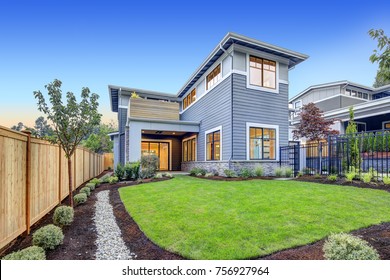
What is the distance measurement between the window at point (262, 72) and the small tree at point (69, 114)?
8006mm

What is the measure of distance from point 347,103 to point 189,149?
14630mm

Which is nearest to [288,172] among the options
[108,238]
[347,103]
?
[108,238]

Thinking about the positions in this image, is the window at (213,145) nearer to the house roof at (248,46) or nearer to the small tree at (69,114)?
the house roof at (248,46)

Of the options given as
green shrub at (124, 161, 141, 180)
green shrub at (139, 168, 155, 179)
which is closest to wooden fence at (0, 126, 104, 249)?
green shrub at (124, 161, 141, 180)

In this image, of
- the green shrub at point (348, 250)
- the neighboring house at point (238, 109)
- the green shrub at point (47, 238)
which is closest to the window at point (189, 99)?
the neighboring house at point (238, 109)

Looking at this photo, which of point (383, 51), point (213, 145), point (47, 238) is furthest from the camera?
point (213, 145)

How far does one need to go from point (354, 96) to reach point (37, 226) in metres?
24.1

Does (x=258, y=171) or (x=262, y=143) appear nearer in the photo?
(x=258, y=171)

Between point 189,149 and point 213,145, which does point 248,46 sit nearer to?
point 213,145

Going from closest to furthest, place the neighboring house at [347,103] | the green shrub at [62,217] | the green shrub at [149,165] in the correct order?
the green shrub at [62,217], the green shrub at [149,165], the neighboring house at [347,103]

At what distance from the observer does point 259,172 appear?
1030 centimetres

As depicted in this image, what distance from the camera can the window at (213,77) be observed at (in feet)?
39.5

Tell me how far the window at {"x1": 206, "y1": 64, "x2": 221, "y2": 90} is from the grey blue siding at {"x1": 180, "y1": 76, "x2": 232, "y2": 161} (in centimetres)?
45

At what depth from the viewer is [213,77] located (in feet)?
41.7
